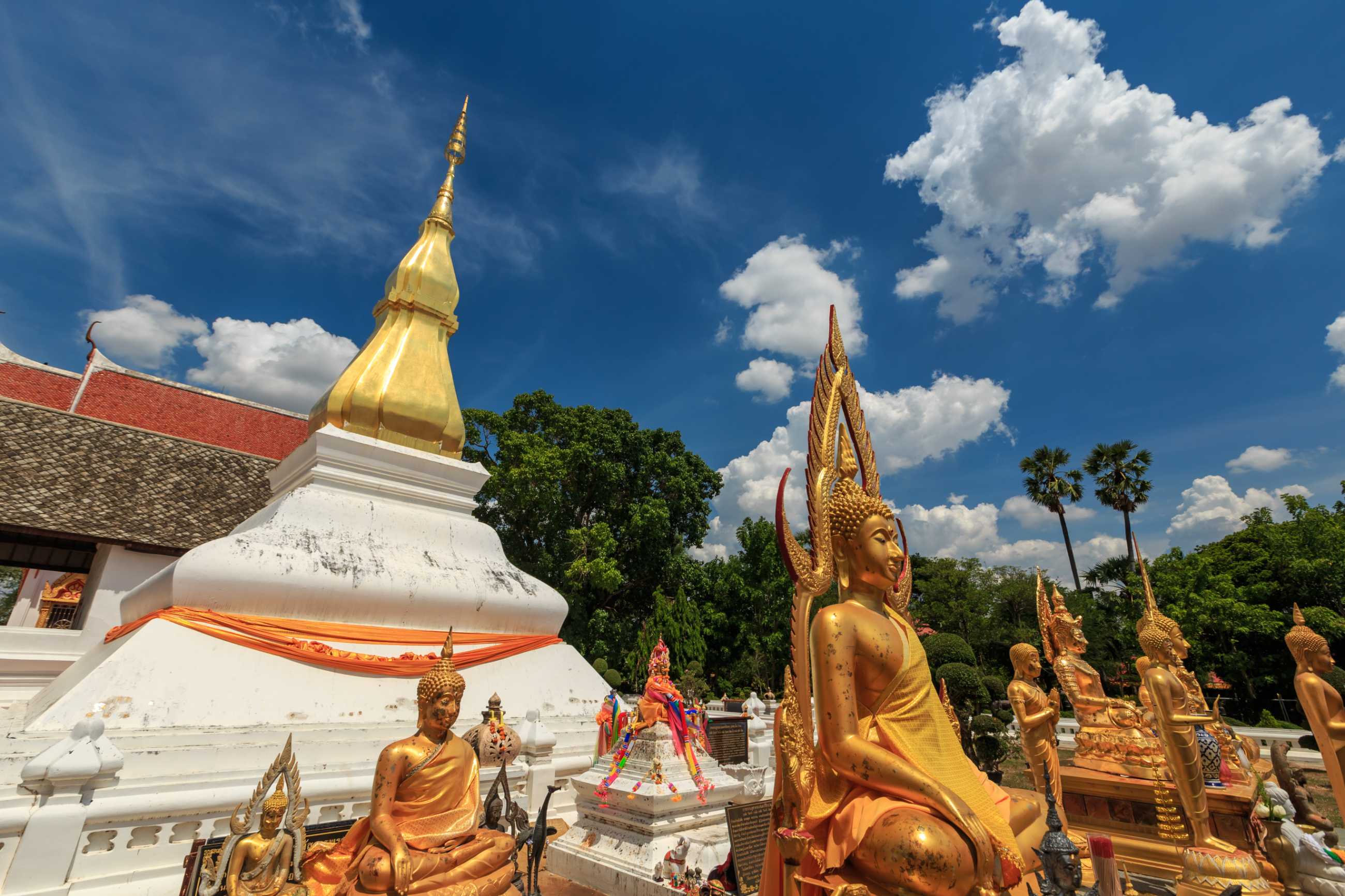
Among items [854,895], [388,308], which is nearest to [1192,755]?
[854,895]

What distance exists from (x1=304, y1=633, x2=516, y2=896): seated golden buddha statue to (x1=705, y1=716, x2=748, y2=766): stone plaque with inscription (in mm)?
7577

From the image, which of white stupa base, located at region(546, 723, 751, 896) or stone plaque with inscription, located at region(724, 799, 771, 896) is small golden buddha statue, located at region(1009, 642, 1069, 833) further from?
white stupa base, located at region(546, 723, 751, 896)

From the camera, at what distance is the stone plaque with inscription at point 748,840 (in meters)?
4.78

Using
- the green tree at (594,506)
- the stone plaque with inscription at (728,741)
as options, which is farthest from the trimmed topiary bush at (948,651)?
the green tree at (594,506)

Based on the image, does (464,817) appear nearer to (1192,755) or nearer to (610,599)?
(1192,755)

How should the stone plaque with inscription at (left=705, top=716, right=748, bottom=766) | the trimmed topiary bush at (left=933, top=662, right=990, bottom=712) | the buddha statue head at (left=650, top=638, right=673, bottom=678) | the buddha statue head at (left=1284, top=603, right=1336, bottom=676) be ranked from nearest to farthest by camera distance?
1. the buddha statue head at (left=1284, top=603, right=1336, bottom=676)
2. the buddha statue head at (left=650, top=638, right=673, bottom=678)
3. the stone plaque with inscription at (left=705, top=716, right=748, bottom=766)
4. the trimmed topiary bush at (left=933, top=662, right=990, bottom=712)

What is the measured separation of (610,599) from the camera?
24.2 m

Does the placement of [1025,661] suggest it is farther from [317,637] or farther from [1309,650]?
[317,637]

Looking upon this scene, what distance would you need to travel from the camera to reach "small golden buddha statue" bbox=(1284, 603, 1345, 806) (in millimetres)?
4637

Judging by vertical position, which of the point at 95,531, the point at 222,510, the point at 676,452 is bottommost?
the point at 95,531

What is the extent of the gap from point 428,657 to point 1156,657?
7.89m

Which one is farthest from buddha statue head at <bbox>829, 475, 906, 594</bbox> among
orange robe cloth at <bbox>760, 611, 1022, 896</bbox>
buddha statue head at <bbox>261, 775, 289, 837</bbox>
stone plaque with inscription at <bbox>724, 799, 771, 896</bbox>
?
buddha statue head at <bbox>261, 775, 289, 837</bbox>

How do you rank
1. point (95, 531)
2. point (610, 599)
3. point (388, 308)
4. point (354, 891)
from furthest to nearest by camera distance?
1. point (610, 599)
2. point (388, 308)
3. point (95, 531)
4. point (354, 891)

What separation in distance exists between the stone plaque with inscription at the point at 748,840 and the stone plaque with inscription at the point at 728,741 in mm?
6058
